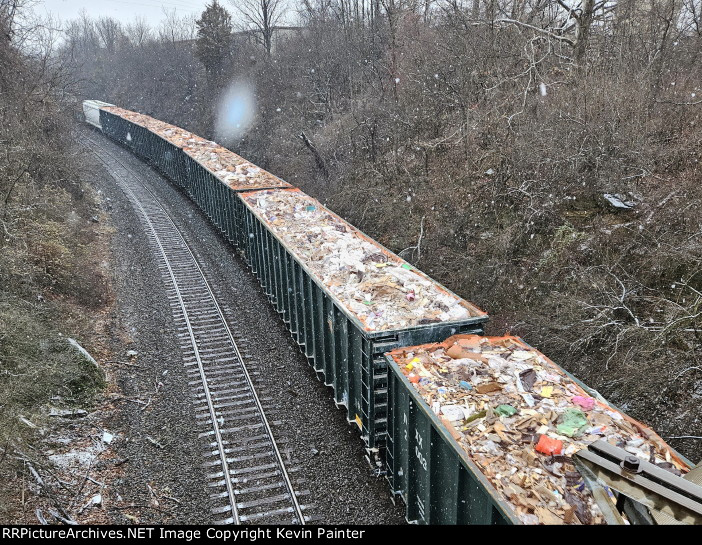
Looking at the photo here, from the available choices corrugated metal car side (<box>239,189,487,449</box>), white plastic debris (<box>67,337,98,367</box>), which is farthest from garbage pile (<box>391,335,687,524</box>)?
white plastic debris (<box>67,337,98,367</box>)

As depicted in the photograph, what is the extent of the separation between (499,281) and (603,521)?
24.4 feet

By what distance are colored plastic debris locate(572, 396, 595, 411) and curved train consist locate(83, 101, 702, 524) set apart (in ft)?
0.05

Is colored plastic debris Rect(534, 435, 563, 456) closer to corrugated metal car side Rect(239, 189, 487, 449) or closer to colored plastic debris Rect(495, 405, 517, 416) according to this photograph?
colored plastic debris Rect(495, 405, 517, 416)

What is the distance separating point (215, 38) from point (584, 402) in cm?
3859

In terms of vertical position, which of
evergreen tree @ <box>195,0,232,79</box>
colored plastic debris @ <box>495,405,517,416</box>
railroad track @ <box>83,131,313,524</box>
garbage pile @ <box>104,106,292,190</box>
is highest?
evergreen tree @ <box>195,0,232,79</box>

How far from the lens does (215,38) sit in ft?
120

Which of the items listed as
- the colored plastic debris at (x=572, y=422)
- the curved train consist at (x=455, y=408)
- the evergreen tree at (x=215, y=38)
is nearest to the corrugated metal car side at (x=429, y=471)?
the curved train consist at (x=455, y=408)

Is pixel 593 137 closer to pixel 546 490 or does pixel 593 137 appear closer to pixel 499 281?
pixel 499 281

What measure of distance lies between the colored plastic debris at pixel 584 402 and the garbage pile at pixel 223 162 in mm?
12097

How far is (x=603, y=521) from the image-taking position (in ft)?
13.6

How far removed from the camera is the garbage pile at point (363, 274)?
7559 millimetres

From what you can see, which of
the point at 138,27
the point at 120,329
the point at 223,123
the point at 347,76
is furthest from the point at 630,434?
the point at 138,27

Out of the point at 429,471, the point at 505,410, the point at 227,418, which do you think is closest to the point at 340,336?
the point at 227,418

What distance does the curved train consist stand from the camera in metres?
4.08
